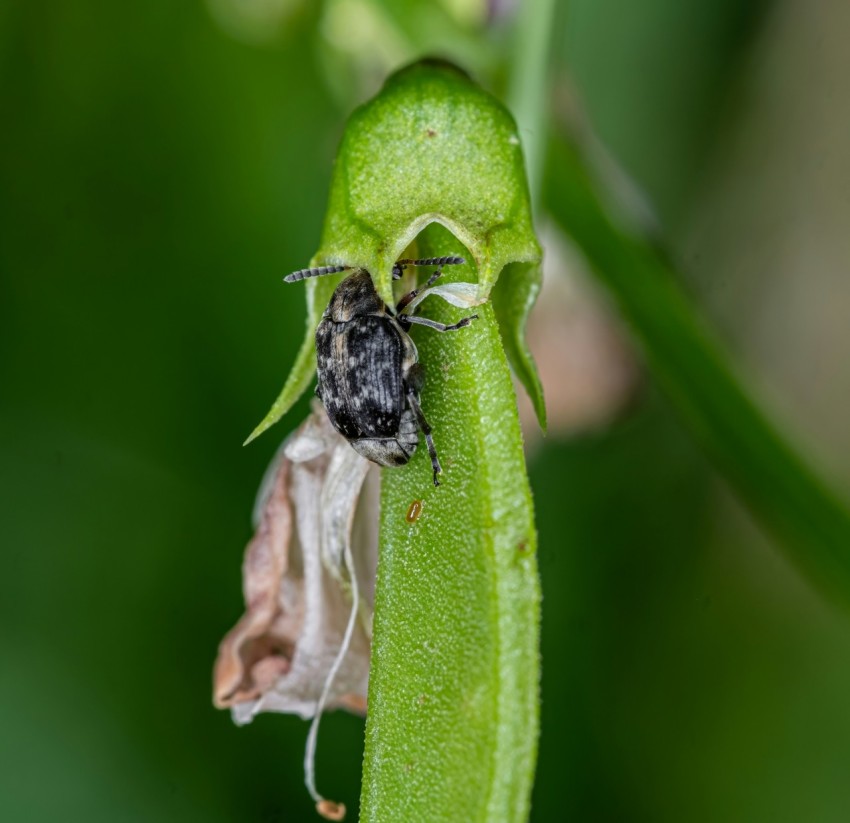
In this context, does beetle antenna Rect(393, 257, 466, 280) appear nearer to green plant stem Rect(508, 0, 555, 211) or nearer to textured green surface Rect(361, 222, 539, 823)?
textured green surface Rect(361, 222, 539, 823)

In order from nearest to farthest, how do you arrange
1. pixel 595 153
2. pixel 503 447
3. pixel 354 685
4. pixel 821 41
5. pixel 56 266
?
pixel 503 447 < pixel 354 685 < pixel 595 153 < pixel 56 266 < pixel 821 41

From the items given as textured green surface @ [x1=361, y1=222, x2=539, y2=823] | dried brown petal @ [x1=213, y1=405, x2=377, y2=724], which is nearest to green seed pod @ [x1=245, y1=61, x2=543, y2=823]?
textured green surface @ [x1=361, y1=222, x2=539, y2=823]

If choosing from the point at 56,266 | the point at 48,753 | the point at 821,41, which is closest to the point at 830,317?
the point at 821,41

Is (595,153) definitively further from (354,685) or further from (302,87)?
(354,685)

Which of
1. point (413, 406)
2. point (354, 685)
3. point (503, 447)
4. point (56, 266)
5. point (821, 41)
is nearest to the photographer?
point (503, 447)

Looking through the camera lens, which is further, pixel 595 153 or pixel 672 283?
pixel 595 153

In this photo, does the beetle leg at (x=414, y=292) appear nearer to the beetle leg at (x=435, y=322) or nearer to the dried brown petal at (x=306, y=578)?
the beetle leg at (x=435, y=322)

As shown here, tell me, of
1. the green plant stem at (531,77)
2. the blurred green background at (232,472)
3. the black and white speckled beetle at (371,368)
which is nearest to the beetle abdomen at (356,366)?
the black and white speckled beetle at (371,368)

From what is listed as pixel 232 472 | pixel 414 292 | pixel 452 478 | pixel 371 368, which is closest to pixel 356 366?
pixel 371 368
